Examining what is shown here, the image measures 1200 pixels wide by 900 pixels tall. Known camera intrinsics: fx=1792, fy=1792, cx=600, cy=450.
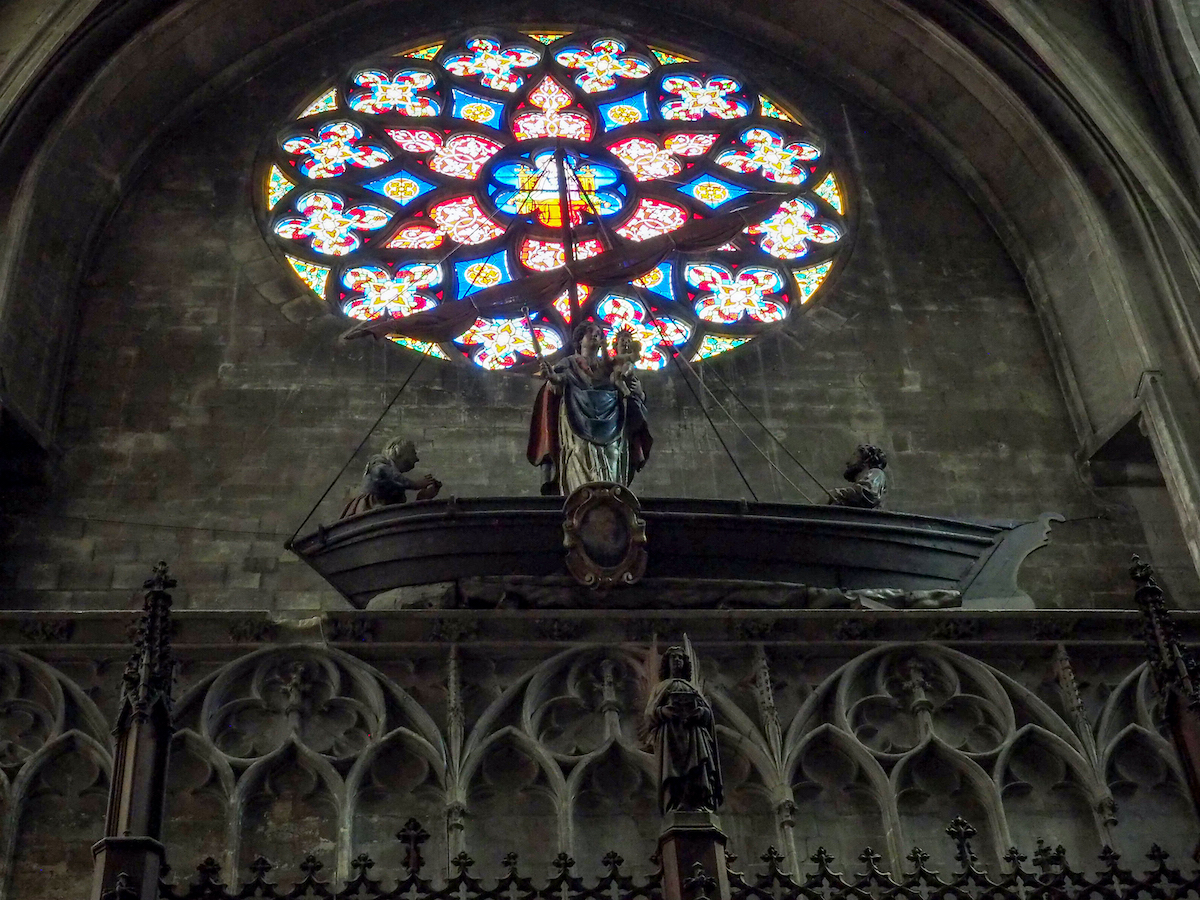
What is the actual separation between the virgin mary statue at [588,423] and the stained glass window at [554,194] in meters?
1.10

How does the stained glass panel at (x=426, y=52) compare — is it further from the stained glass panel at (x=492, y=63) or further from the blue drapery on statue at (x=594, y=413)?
the blue drapery on statue at (x=594, y=413)

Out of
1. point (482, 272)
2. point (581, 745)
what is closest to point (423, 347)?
point (482, 272)

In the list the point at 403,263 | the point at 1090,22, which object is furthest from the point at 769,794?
the point at 1090,22

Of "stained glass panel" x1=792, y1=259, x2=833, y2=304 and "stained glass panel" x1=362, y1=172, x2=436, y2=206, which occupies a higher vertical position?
"stained glass panel" x1=362, y1=172, x2=436, y2=206

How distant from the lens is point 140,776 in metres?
7.35

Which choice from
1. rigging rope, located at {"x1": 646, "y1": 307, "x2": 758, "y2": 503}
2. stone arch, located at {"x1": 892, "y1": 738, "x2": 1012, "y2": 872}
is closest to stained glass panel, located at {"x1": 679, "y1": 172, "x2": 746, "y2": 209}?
rigging rope, located at {"x1": 646, "y1": 307, "x2": 758, "y2": 503}

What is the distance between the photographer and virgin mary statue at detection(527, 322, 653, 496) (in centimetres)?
1079

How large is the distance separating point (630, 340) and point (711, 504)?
135 centimetres

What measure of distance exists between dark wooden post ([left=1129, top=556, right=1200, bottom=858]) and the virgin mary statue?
3.44 meters

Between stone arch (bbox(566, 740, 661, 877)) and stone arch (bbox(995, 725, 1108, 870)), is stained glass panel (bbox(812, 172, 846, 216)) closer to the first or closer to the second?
stone arch (bbox(995, 725, 1108, 870))

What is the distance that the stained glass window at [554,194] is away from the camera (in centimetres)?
1309

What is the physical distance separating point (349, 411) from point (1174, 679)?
6.31 m

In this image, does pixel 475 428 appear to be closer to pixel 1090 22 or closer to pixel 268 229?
pixel 268 229

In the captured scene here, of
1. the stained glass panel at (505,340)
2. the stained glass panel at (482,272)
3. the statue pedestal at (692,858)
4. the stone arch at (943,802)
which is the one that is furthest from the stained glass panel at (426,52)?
the statue pedestal at (692,858)
